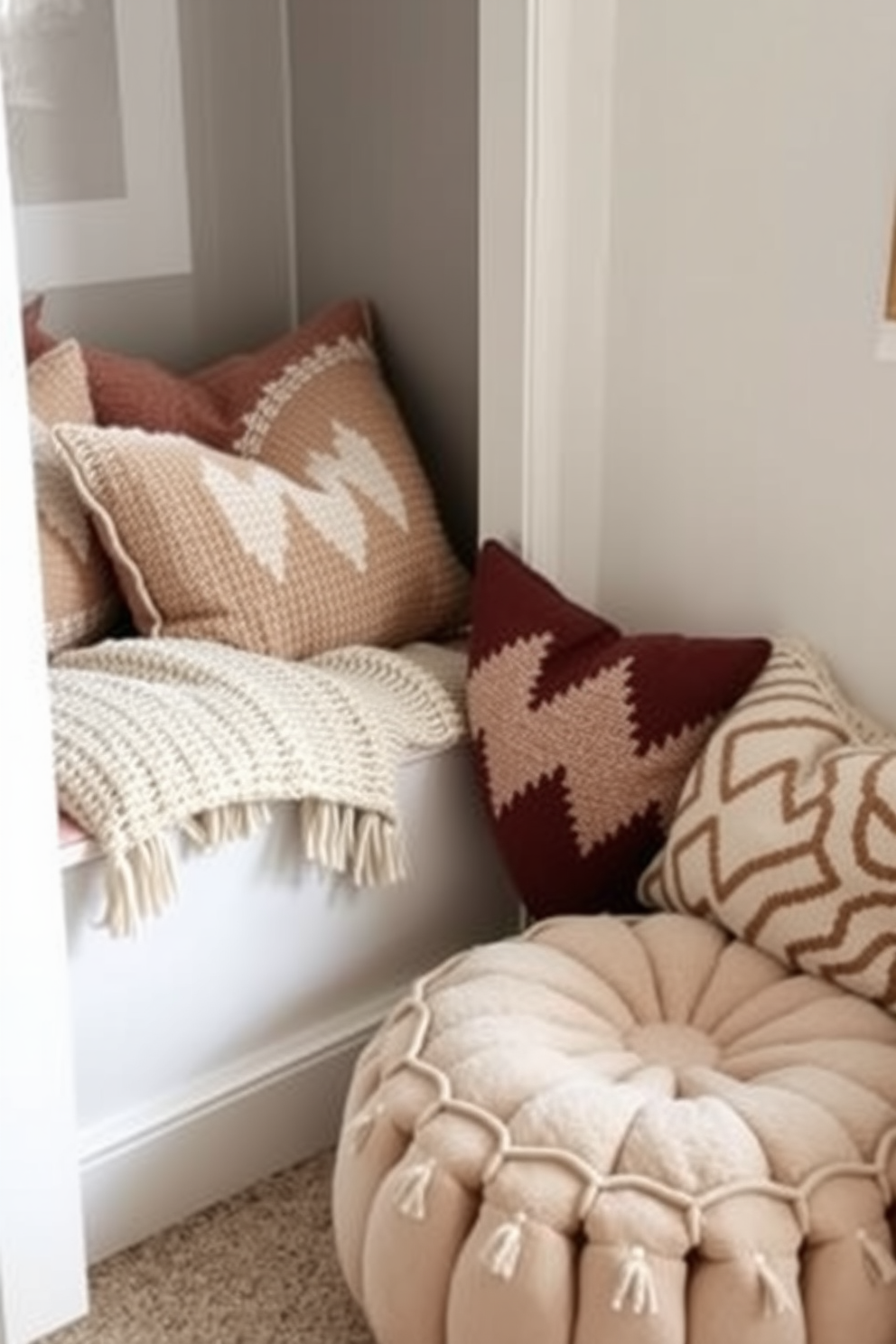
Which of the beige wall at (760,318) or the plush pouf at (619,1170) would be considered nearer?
the plush pouf at (619,1170)

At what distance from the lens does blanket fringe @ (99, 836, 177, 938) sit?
5.13ft

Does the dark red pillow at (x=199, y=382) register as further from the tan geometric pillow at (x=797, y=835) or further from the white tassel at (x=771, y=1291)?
the white tassel at (x=771, y=1291)

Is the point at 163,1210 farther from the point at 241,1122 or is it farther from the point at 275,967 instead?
the point at 275,967

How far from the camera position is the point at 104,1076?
5.57 feet

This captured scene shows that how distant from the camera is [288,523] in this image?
1.92m

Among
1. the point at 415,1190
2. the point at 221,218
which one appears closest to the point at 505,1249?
the point at 415,1190

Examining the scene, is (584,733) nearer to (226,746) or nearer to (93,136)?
(226,746)

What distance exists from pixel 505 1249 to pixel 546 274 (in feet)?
3.49

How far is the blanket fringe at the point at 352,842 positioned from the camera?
5.64 ft

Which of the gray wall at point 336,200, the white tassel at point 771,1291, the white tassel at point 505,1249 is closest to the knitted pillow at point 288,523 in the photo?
the gray wall at point 336,200

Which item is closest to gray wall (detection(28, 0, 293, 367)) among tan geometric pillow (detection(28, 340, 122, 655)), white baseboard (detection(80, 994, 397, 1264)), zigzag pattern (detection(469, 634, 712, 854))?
tan geometric pillow (detection(28, 340, 122, 655))

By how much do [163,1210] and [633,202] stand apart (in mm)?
1216

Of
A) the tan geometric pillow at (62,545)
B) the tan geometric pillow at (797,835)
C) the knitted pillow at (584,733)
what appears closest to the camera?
the tan geometric pillow at (797,835)

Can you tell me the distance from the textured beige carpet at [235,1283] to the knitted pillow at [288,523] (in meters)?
0.62
